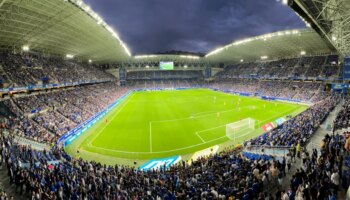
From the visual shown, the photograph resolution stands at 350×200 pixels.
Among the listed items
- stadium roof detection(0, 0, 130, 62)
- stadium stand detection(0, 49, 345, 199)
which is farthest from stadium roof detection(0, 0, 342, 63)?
stadium stand detection(0, 49, 345, 199)

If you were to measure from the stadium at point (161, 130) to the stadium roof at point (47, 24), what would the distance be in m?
0.15

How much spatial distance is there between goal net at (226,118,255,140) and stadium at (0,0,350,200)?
203 millimetres

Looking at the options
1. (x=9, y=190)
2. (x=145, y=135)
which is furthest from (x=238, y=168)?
(x=145, y=135)

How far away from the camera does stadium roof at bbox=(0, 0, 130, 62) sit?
22006 mm

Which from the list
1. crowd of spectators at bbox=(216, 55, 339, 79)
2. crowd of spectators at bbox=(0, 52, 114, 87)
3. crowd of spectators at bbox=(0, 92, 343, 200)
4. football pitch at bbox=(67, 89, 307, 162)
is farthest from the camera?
crowd of spectators at bbox=(216, 55, 339, 79)

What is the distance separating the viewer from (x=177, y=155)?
22.0m

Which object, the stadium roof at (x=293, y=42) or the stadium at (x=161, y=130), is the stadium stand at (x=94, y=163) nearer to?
the stadium at (x=161, y=130)

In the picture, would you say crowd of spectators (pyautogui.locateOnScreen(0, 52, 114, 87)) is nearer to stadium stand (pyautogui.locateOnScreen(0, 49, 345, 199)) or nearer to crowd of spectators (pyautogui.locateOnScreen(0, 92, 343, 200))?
stadium stand (pyautogui.locateOnScreen(0, 49, 345, 199))

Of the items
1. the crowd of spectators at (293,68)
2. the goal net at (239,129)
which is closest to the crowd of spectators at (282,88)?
the crowd of spectators at (293,68)

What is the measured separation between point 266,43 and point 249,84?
2337 cm

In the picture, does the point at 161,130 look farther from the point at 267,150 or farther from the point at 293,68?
the point at 293,68

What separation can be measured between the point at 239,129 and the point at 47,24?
31001mm

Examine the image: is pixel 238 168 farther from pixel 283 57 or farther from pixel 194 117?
A: pixel 283 57

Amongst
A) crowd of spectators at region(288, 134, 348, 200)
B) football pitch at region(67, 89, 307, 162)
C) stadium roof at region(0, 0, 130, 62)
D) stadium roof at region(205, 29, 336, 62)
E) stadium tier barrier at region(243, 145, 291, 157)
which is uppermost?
stadium roof at region(205, 29, 336, 62)
